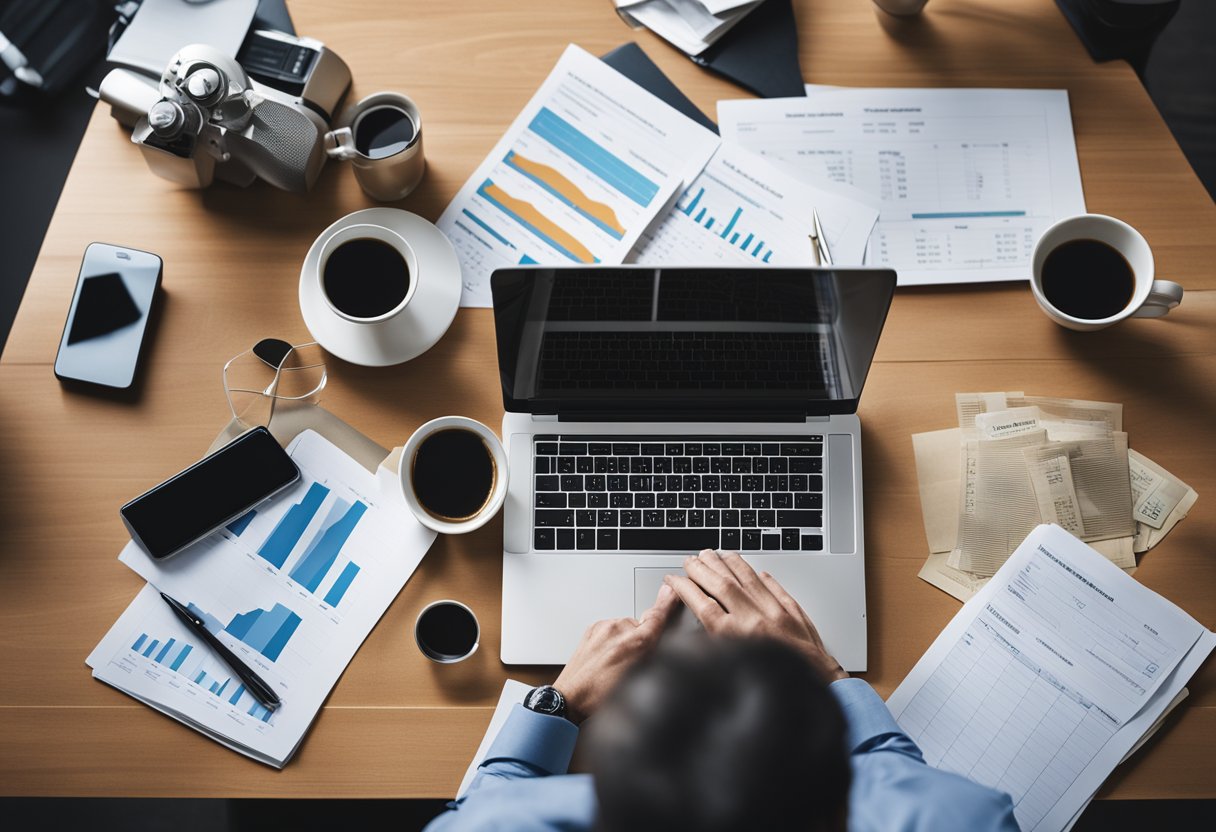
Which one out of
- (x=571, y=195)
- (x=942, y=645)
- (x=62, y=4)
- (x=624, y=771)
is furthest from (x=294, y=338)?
(x=62, y=4)

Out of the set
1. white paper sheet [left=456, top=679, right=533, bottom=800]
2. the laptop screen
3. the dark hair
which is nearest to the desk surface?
white paper sheet [left=456, top=679, right=533, bottom=800]

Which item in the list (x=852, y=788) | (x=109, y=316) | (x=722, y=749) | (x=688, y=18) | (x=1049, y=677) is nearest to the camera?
(x=722, y=749)

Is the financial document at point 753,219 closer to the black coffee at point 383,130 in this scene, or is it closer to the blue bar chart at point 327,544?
the black coffee at point 383,130

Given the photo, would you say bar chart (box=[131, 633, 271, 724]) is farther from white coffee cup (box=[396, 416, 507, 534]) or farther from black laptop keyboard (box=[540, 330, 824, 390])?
black laptop keyboard (box=[540, 330, 824, 390])

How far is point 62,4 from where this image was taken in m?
1.70

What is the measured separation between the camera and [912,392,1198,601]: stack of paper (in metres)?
1.04

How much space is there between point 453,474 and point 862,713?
0.52 m

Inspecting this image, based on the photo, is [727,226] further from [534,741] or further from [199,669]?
[199,669]

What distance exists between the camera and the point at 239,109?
1.02m

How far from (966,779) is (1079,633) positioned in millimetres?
238

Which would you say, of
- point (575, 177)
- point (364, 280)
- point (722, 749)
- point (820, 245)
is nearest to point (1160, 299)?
point (820, 245)

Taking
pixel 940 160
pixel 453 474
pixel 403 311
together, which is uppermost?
pixel 940 160

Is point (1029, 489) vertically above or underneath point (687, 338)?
underneath

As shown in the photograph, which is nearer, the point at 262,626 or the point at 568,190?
the point at 262,626
